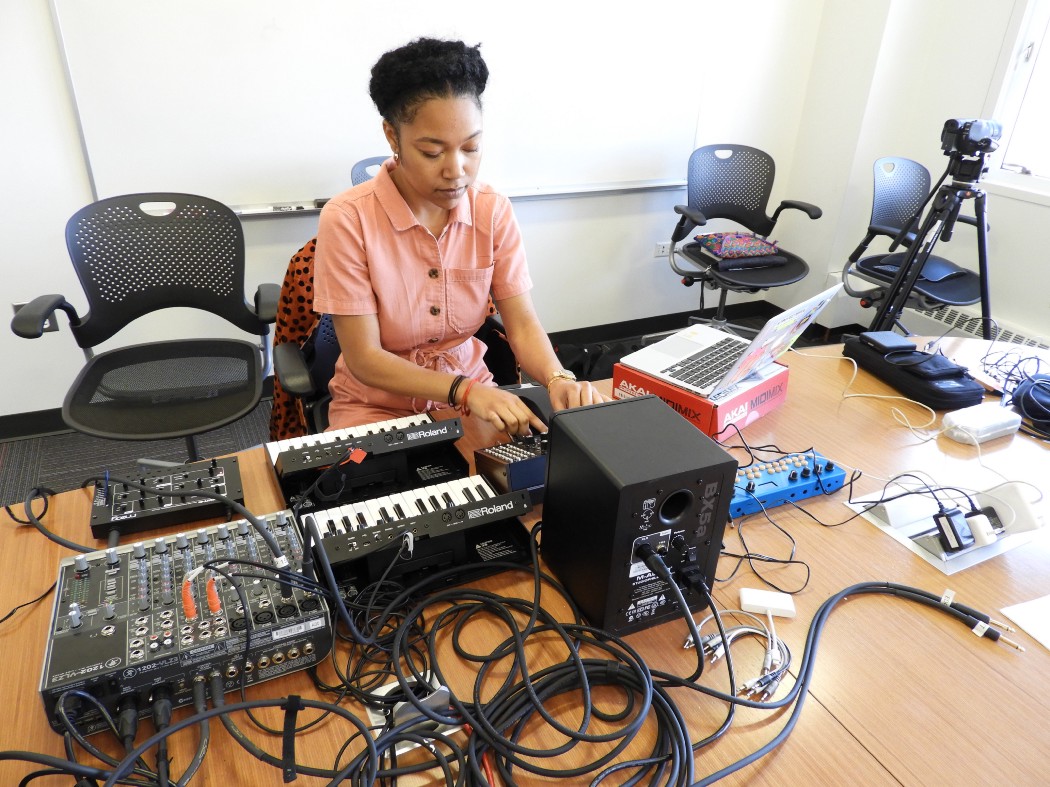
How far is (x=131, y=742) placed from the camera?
2.28 ft

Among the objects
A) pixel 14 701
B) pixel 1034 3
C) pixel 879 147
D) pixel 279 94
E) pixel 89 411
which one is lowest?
pixel 89 411

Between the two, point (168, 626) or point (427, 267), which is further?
point (427, 267)

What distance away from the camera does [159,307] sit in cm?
201

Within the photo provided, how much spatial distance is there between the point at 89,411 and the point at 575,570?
145 centimetres

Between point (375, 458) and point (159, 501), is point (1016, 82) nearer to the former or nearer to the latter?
point (375, 458)

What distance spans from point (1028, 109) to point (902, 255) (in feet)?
2.68

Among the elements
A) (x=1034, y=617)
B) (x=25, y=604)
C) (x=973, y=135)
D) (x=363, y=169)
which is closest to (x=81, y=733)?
(x=25, y=604)

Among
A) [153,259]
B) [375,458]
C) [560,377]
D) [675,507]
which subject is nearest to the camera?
[675,507]

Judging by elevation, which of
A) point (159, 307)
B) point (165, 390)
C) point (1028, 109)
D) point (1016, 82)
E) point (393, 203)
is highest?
point (1016, 82)

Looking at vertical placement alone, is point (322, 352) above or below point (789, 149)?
below

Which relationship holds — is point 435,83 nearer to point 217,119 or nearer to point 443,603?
point 443,603

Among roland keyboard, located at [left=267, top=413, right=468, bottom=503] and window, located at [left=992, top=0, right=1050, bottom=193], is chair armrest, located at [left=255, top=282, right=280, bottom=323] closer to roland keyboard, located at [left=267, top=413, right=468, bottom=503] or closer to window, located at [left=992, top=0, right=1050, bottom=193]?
roland keyboard, located at [left=267, top=413, right=468, bottom=503]

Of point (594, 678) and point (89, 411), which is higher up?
point (594, 678)

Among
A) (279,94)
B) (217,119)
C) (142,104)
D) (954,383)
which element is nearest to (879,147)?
(954,383)
